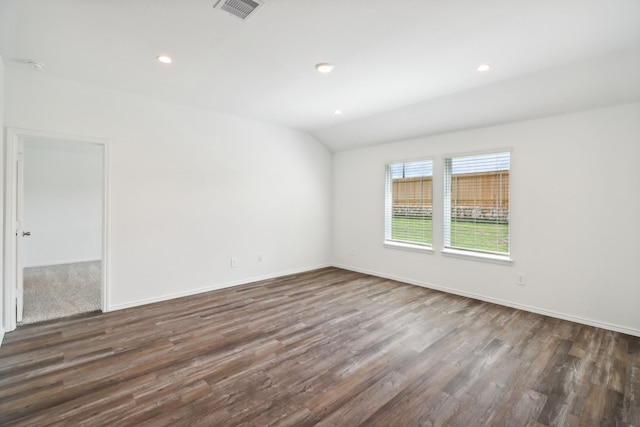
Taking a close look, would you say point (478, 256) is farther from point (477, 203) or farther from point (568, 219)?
point (568, 219)

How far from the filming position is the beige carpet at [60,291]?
3639mm

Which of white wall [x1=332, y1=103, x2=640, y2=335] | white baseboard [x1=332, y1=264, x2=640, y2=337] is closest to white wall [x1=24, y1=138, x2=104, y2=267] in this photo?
white baseboard [x1=332, y1=264, x2=640, y2=337]

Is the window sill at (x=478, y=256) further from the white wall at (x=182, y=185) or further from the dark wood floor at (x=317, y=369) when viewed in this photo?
the white wall at (x=182, y=185)

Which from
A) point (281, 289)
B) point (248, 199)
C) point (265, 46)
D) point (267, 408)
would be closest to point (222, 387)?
point (267, 408)

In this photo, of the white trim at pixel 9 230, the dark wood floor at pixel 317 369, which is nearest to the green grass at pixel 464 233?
the dark wood floor at pixel 317 369

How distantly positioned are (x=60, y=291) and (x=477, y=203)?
6339mm

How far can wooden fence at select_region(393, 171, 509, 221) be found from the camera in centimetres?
412

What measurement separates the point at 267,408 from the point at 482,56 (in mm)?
3363

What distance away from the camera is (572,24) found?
86.2 inches

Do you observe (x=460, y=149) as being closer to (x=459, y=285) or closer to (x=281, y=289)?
(x=459, y=285)

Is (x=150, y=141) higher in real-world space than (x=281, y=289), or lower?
higher

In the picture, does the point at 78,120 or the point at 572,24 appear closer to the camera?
the point at 572,24

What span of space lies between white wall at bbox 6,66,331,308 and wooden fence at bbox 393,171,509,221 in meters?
1.84

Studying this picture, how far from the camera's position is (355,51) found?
2678mm
